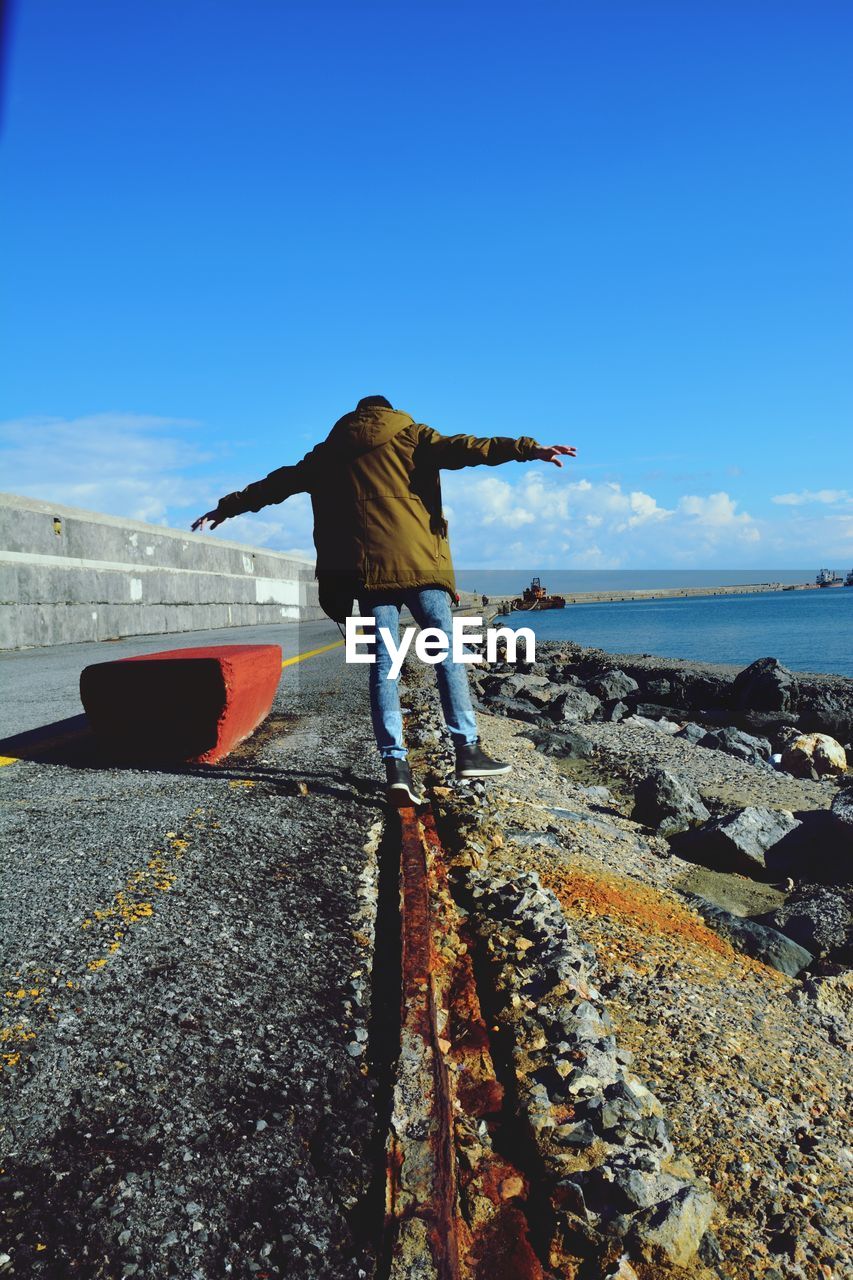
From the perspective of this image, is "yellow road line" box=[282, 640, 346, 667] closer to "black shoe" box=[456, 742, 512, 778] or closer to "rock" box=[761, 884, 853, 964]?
"black shoe" box=[456, 742, 512, 778]

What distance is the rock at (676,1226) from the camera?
50.0 inches

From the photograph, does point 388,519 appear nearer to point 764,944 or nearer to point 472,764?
point 472,764

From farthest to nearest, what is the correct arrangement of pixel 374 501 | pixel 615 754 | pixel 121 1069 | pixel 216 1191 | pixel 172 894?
pixel 615 754 < pixel 374 501 < pixel 172 894 < pixel 121 1069 < pixel 216 1191

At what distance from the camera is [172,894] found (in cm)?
240

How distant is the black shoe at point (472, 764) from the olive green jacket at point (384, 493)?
0.79 meters

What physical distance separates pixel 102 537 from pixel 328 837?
10.7 meters

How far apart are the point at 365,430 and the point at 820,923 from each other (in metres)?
2.64

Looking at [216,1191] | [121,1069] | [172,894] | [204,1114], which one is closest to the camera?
[216,1191]

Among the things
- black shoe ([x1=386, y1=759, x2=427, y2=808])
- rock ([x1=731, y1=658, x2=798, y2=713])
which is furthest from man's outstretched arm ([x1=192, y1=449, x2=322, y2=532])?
rock ([x1=731, y1=658, x2=798, y2=713])

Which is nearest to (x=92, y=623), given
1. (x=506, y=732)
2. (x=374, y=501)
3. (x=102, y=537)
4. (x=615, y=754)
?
(x=102, y=537)

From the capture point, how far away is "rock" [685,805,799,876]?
4391 mm

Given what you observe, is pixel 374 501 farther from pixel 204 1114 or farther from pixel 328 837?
pixel 204 1114

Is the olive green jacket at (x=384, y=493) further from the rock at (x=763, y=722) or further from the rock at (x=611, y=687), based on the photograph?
the rock at (x=611, y=687)

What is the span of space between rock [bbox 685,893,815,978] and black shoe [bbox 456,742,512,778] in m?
1.17
